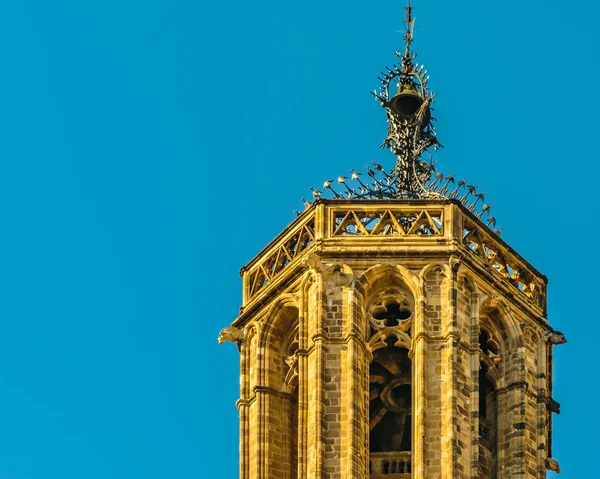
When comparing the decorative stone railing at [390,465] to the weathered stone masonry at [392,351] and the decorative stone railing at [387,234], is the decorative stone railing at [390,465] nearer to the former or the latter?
the weathered stone masonry at [392,351]

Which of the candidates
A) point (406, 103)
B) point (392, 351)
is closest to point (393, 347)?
point (392, 351)

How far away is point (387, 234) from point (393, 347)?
2328 millimetres

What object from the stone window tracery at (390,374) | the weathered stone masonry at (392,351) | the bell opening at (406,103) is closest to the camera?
the weathered stone masonry at (392,351)

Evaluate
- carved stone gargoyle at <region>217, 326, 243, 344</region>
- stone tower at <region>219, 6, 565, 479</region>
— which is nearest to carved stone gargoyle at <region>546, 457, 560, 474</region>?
stone tower at <region>219, 6, 565, 479</region>

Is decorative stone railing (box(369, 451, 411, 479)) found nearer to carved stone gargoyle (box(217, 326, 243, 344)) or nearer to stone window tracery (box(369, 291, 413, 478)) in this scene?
stone window tracery (box(369, 291, 413, 478))

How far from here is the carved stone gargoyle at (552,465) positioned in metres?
82.6

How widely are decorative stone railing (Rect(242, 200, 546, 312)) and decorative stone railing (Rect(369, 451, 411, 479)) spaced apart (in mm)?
4468

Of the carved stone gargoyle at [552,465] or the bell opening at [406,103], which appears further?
the bell opening at [406,103]

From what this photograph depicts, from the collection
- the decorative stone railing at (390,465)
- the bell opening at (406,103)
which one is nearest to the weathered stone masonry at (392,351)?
the decorative stone railing at (390,465)

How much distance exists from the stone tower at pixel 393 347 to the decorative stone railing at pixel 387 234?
0.03m

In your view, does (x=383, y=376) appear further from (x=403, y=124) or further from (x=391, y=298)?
(x=403, y=124)

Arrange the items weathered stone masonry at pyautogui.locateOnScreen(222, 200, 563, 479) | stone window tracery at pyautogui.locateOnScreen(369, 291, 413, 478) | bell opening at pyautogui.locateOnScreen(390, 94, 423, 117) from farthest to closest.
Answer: bell opening at pyautogui.locateOnScreen(390, 94, 423, 117) → stone window tracery at pyautogui.locateOnScreen(369, 291, 413, 478) → weathered stone masonry at pyautogui.locateOnScreen(222, 200, 563, 479)

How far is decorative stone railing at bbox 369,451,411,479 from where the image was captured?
8038 centimetres

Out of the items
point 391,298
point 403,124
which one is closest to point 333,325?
point 391,298
